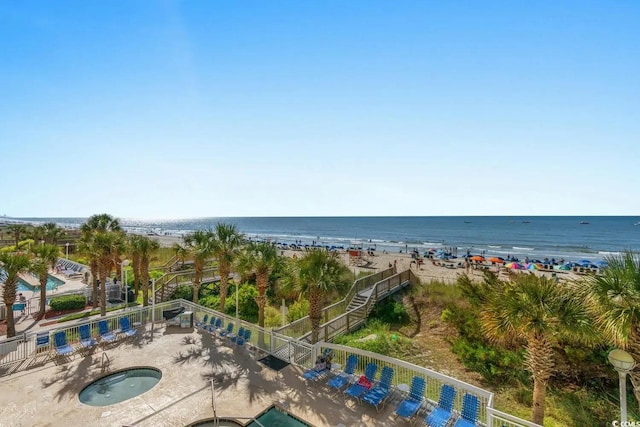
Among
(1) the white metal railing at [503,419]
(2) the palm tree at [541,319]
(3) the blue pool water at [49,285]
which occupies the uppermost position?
(2) the palm tree at [541,319]

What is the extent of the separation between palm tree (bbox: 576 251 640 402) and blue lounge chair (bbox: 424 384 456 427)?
3.88m

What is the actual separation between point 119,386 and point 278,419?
5.70 metres

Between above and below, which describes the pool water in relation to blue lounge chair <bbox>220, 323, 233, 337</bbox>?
below

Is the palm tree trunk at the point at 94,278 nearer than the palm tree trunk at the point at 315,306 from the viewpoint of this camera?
No

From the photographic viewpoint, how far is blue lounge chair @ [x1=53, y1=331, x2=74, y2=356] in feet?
40.5

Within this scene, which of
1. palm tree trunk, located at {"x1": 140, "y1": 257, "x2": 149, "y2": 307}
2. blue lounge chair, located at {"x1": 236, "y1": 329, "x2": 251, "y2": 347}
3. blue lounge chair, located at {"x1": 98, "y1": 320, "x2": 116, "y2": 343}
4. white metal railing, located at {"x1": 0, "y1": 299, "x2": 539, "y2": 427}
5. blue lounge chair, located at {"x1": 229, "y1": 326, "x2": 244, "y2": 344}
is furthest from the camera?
palm tree trunk, located at {"x1": 140, "y1": 257, "x2": 149, "y2": 307}

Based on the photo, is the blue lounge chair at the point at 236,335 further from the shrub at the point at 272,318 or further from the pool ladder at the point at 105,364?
the shrub at the point at 272,318

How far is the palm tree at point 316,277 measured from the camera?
12344 millimetres

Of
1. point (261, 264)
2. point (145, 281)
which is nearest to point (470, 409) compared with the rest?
point (261, 264)

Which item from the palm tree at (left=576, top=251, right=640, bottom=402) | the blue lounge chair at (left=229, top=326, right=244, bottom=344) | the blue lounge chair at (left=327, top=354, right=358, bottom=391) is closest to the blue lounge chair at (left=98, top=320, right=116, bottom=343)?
the blue lounge chair at (left=229, top=326, right=244, bottom=344)

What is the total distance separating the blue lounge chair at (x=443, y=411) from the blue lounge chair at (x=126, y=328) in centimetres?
1271

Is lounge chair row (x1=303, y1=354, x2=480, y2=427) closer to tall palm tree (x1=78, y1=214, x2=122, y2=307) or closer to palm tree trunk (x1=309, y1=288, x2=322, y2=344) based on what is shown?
palm tree trunk (x1=309, y1=288, x2=322, y2=344)

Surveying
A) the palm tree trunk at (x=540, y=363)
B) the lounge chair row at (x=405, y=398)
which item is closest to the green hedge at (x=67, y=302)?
A: the lounge chair row at (x=405, y=398)

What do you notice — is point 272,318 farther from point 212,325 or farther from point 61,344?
point 61,344
